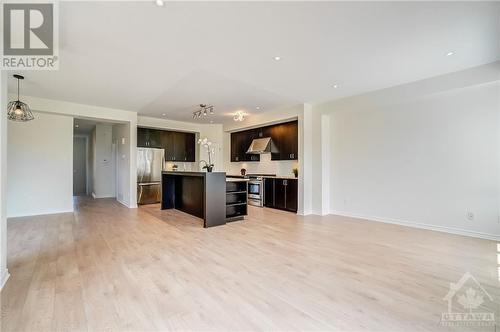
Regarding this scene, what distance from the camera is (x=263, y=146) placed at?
6824mm

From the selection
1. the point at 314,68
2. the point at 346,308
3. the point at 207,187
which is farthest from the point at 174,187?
the point at 346,308

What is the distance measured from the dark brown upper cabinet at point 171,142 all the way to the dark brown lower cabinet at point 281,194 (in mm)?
3232

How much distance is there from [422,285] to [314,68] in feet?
9.79

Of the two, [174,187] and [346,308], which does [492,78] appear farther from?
[174,187]

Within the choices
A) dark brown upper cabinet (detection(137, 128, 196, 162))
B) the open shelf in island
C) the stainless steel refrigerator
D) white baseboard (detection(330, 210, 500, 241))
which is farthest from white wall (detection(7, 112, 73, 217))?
white baseboard (detection(330, 210, 500, 241))

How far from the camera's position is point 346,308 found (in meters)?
1.90

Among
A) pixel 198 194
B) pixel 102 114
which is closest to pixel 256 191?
pixel 198 194

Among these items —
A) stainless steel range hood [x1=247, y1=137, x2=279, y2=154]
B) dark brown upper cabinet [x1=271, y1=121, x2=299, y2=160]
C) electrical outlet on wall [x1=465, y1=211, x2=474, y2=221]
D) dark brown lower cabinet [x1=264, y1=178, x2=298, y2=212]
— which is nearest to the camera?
electrical outlet on wall [x1=465, y1=211, x2=474, y2=221]

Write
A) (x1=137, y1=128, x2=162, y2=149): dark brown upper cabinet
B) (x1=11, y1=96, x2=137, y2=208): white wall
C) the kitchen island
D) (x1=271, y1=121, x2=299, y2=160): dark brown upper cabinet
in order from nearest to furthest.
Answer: the kitchen island → (x1=11, y1=96, x2=137, y2=208): white wall → (x1=271, y1=121, x2=299, y2=160): dark brown upper cabinet → (x1=137, y1=128, x2=162, y2=149): dark brown upper cabinet

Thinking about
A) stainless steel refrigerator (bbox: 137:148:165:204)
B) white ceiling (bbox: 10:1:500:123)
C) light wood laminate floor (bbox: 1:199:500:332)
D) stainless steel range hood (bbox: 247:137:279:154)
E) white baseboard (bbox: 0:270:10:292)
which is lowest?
light wood laminate floor (bbox: 1:199:500:332)

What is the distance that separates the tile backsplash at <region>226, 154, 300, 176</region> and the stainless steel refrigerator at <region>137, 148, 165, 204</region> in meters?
2.43

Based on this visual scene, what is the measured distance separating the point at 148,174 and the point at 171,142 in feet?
4.73

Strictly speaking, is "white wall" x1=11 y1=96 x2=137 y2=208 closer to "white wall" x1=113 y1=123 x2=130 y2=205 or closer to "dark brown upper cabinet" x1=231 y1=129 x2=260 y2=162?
"white wall" x1=113 y1=123 x2=130 y2=205

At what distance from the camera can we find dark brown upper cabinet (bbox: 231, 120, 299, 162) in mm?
6207
